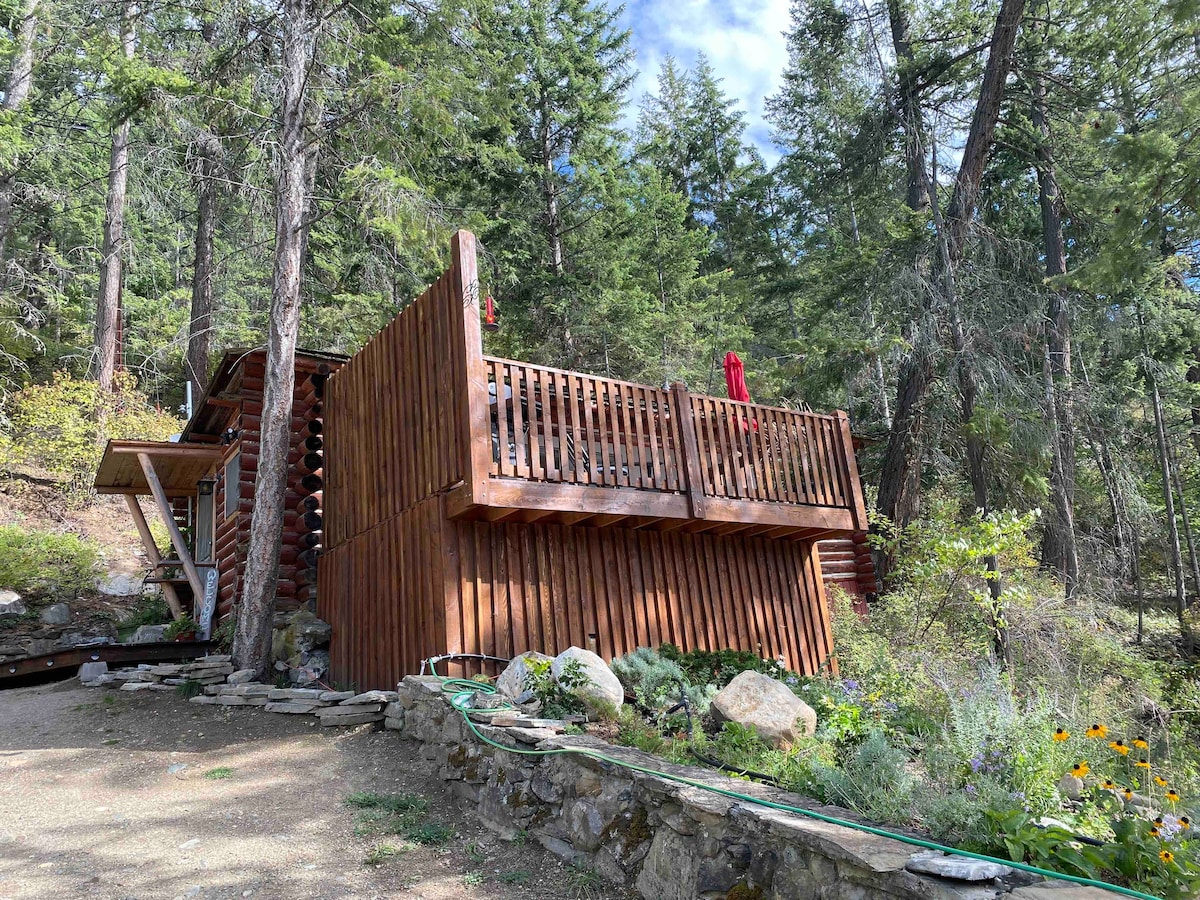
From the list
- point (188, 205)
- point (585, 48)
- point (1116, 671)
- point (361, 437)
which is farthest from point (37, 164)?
point (1116, 671)

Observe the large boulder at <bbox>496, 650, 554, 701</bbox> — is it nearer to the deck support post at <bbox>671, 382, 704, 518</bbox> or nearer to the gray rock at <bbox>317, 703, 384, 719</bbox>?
the gray rock at <bbox>317, 703, 384, 719</bbox>

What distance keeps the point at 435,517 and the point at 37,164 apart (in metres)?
17.8

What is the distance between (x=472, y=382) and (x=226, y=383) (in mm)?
6529

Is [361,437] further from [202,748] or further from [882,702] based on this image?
[882,702]

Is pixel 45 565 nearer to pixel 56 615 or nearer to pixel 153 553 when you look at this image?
pixel 56 615

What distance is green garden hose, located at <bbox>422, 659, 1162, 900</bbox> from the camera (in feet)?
7.91

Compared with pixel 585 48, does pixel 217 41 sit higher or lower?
lower

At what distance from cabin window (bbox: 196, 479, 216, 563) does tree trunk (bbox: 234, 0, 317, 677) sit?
4498mm

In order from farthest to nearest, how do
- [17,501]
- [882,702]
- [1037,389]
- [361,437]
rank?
[17,501]
[1037,389]
[361,437]
[882,702]

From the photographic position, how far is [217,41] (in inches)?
495

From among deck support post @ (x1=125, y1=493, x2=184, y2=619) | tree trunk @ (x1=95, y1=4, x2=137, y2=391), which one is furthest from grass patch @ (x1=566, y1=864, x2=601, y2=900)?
tree trunk @ (x1=95, y1=4, x2=137, y2=391)

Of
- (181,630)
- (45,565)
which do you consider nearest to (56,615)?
(45,565)

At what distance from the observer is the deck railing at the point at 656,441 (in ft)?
23.5

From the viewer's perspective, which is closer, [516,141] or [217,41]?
[217,41]
